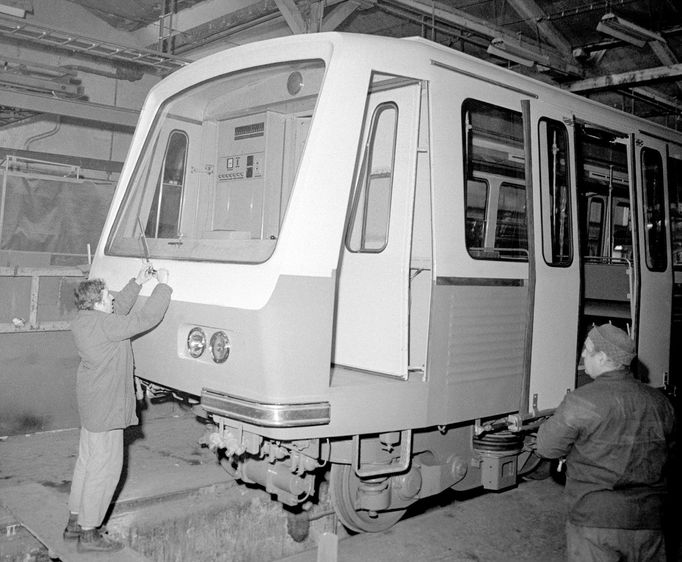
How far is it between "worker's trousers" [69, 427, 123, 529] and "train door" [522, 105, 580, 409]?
2913 millimetres

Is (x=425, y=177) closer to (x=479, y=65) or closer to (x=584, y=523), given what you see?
(x=479, y=65)

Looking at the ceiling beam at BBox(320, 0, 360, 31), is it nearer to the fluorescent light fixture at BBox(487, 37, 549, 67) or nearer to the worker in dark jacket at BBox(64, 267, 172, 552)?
the fluorescent light fixture at BBox(487, 37, 549, 67)

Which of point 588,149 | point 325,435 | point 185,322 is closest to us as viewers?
point 325,435

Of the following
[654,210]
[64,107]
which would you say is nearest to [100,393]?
[654,210]

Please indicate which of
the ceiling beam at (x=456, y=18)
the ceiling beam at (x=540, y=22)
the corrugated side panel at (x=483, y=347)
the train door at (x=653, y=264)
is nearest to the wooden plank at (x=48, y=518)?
the corrugated side panel at (x=483, y=347)

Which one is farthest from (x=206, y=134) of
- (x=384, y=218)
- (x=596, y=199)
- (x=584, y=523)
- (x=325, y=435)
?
(x=596, y=199)

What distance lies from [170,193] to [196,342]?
158 cm

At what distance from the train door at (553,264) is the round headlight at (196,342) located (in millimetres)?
2333

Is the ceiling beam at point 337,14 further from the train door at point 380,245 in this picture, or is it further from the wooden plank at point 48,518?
the wooden plank at point 48,518

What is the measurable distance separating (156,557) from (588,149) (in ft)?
16.7

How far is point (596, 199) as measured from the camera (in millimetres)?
7656

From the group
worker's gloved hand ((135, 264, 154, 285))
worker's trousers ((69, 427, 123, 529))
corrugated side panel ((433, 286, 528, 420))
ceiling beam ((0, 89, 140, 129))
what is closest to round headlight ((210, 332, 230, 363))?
worker's gloved hand ((135, 264, 154, 285))

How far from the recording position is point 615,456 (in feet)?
10.8

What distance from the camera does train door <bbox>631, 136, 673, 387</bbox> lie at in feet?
20.0
